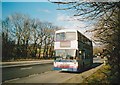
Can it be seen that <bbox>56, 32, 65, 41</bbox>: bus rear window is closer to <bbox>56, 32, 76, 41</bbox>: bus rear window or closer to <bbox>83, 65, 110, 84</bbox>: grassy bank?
<bbox>56, 32, 76, 41</bbox>: bus rear window

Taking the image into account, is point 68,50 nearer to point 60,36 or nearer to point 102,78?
point 60,36

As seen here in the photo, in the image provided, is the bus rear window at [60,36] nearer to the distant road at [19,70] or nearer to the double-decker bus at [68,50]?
the double-decker bus at [68,50]

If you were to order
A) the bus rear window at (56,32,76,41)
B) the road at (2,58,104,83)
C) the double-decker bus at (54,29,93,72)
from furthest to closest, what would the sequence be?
the bus rear window at (56,32,76,41) → the double-decker bus at (54,29,93,72) → the road at (2,58,104,83)

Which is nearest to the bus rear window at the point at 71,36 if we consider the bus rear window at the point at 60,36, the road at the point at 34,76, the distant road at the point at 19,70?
the bus rear window at the point at 60,36

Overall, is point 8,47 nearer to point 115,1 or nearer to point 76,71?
point 76,71

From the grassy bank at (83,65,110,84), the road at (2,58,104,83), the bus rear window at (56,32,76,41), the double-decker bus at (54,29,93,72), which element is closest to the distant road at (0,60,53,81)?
the road at (2,58,104,83)

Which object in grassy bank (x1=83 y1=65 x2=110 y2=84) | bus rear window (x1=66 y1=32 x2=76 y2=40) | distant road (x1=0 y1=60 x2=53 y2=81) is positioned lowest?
distant road (x1=0 y1=60 x2=53 y2=81)

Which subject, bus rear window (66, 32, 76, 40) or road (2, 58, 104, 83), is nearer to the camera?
road (2, 58, 104, 83)

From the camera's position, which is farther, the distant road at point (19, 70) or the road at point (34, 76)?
the distant road at point (19, 70)

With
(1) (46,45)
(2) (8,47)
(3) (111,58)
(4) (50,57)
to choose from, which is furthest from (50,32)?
(3) (111,58)

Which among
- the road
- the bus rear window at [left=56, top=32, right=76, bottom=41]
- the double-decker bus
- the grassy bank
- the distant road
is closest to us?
the grassy bank

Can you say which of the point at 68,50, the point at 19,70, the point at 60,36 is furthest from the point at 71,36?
the point at 19,70

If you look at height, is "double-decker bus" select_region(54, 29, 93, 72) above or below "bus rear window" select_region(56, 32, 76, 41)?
below

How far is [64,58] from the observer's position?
68.1ft
